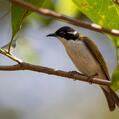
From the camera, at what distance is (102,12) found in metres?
1.82

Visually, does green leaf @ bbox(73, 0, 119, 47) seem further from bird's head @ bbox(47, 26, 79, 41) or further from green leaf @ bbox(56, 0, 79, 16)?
bird's head @ bbox(47, 26, 79, 41)

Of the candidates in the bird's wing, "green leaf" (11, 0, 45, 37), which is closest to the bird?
the bird's wing

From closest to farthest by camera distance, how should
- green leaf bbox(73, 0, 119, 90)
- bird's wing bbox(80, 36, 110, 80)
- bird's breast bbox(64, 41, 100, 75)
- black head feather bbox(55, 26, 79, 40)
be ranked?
green leaf bbox(73, 0, 119, 90)
bird's wing bbox(80, 36, 110, 80)
bird's breast bbox(64, 41, 100, 75)
black head feather bbox(55, 26, 79, 40)

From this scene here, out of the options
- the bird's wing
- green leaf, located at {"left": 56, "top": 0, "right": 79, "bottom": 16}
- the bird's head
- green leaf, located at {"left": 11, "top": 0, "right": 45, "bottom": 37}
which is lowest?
the bird's head

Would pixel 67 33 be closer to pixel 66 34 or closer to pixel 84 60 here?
pixel 66 34

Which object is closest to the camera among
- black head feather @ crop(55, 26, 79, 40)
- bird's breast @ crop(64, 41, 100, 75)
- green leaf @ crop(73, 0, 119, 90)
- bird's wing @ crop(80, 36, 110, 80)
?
green leaf @ crop(73, 0, 119, 90)

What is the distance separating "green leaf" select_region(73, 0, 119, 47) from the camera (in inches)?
70.3

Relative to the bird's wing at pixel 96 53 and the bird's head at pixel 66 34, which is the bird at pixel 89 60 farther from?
the bird's head at pixel 66 34

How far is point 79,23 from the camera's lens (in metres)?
1.01

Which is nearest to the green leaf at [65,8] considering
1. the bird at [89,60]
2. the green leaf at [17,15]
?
the bird at [89,60]

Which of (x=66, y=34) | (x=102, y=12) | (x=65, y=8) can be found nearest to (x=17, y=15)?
(x=102, y=12)

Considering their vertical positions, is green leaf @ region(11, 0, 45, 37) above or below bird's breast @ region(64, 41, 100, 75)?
above

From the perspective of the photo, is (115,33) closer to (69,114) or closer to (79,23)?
(79,23)

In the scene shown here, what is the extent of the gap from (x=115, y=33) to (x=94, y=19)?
2.48ft
